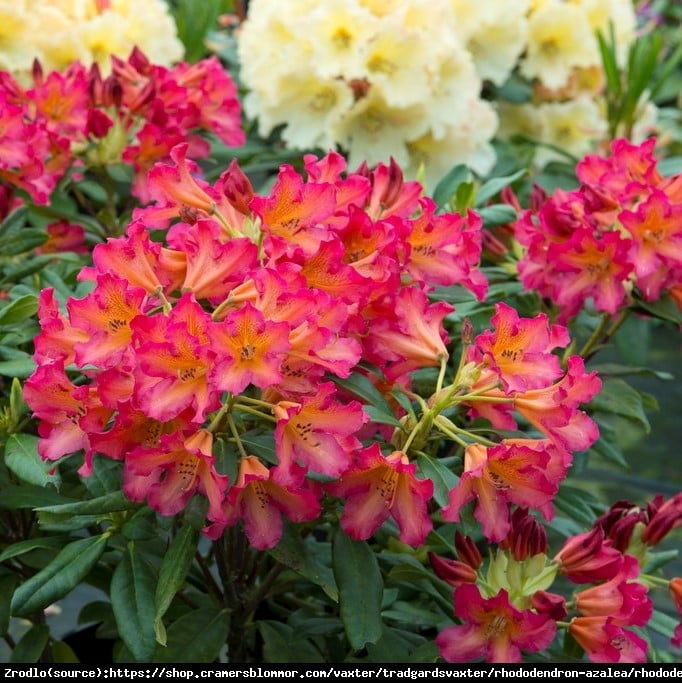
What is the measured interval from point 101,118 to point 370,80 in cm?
57

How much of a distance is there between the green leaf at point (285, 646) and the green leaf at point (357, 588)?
0.71 ft

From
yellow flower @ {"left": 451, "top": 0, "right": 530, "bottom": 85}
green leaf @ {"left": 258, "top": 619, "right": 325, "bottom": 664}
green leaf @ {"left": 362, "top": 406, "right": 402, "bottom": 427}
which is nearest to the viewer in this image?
green leaf @ {"left": 362, "top": 406, "right": 402, "bottom": 427}

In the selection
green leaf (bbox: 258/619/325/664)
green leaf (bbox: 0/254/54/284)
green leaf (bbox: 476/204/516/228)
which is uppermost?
green leaf (bbox: 476/204/516/228)

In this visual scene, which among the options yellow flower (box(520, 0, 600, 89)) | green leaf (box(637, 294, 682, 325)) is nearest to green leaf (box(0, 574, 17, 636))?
green leaf (box(637, 294, 682, 325))

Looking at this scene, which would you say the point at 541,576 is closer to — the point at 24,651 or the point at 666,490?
the point at 24,651

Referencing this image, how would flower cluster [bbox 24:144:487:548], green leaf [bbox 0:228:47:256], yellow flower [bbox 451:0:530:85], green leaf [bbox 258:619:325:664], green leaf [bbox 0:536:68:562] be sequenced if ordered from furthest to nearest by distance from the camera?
yellow flower [bbox 451:0:530:85] → green leaf [bbox 0:228:47:256] → green leaf [bbox 258:619:325:664] → green leaf [bbox 0:536:68:562] → flower cluster [bbox 24:144:487:548]

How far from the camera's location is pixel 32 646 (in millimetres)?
1242

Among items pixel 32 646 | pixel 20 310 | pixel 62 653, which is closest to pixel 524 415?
pixel 20 310

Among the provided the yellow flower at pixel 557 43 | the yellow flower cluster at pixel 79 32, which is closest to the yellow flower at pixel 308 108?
the yellow flower cluster at pixel 79 32

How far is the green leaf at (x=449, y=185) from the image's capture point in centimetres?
143

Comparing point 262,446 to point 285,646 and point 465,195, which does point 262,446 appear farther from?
point 465,195

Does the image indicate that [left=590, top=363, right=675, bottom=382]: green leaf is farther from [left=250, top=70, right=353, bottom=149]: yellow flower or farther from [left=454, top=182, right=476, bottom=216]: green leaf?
[left=250, top=70, right=353, bottom=149]: yellow flower

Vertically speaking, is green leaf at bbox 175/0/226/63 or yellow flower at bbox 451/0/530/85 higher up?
yellow flower at bbox 451/0/530/85

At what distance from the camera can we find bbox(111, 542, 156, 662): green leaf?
38.6 inches
